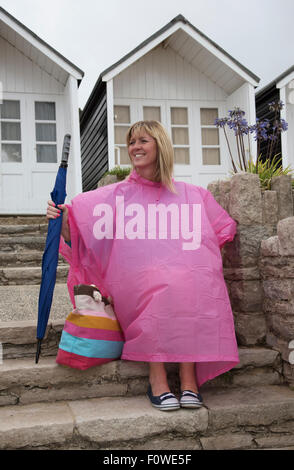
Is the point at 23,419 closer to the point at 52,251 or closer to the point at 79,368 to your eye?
the point at 79,368

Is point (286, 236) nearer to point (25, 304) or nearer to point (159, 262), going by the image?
point (159, 262)

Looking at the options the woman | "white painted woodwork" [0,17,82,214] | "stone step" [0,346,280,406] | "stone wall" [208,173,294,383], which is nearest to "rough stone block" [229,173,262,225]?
"stone wall" [208,173,294,383]

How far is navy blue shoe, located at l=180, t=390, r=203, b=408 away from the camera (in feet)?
7.53

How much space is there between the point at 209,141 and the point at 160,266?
20.3 feet

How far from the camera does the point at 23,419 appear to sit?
2203 mm

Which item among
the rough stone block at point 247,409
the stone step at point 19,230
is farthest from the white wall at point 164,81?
the rough stone block at point 247,409

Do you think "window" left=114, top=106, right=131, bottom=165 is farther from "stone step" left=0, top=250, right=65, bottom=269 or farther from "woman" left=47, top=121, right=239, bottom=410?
"woman" left=47, top=121, right=239, bottom=410

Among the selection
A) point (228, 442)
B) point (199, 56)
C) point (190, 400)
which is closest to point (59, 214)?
point (190, 400)

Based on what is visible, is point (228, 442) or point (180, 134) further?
point (180, 134)

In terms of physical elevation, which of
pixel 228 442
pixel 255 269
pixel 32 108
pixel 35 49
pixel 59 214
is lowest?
pixel 228 442

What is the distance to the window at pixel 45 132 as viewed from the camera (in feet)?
24.7

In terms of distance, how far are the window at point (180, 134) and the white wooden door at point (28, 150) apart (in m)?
1.94

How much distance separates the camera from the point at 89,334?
2.44m
